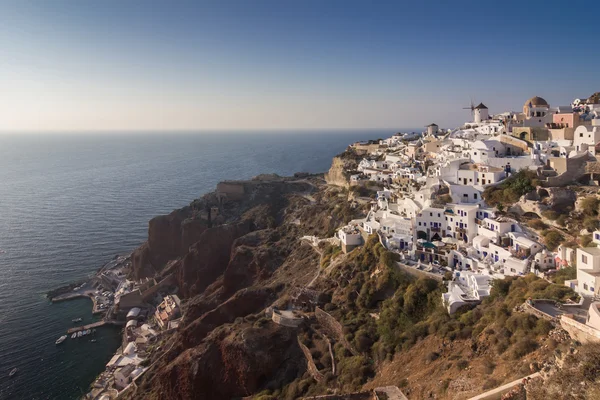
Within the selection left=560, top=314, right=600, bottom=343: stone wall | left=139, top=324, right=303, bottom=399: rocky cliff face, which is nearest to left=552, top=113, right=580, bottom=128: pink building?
left=560, top=314, right=600, bottom=343: stone wall

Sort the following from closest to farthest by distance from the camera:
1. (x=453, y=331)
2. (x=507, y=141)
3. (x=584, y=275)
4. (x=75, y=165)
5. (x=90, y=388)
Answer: (x=584, y=275) → (x=453, y=331) → (x=90, y=388) → (x=507, y=141) → (x=75, y=165)

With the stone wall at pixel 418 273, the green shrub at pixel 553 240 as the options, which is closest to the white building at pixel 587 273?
the green shrub at pixel 553 240

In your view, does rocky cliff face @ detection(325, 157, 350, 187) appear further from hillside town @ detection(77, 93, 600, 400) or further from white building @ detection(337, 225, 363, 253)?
white building @ detection(337, 225, 363, 253)

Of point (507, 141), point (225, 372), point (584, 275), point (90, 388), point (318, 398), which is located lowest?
point (90, 388)

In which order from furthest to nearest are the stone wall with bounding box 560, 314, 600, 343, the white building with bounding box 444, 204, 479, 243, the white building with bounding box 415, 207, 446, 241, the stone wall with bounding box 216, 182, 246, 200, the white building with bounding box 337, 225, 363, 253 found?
the stone wall with bounding box 216, 182, 246, 200, the white building with bounding box 337, 225, 363, 253, the white building with bounding box 415, 207, 446, 241, the white building with bounding box 444, 204, 479, 243, the stone wall with bounding box 560, 314, 600, 343

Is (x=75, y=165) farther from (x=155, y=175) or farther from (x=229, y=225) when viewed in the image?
(x=229, y=225)

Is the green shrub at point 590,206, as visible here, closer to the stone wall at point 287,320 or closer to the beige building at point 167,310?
the stone wall at point 287,320

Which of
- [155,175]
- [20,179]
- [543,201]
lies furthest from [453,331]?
[20,179]
